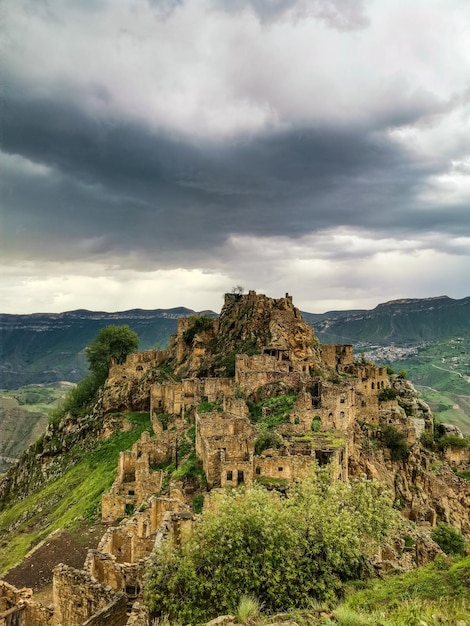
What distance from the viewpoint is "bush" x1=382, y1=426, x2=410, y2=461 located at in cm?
5775

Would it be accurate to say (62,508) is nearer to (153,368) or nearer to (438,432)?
(153,368)

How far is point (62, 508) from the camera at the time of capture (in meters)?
52.2

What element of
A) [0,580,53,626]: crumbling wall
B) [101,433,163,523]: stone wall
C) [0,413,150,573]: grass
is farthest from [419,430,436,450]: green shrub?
[0,580,53,626]: crumbling wall

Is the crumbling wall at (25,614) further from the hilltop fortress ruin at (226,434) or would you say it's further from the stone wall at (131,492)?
the stone wall at (131,492)

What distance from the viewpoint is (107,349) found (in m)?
95.4

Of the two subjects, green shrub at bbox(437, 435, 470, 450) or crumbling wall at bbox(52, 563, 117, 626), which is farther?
green shrub at bbox(437, 435, 470, 450)

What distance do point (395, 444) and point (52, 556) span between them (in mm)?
41260

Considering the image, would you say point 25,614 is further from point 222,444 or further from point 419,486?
point 419,486

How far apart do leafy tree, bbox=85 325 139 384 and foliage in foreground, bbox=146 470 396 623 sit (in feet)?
263

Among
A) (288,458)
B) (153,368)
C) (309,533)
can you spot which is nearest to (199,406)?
(288,458)

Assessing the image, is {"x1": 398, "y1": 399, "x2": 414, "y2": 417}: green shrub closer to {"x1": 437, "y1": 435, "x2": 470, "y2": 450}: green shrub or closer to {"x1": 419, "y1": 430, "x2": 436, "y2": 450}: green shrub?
{"x1": 419, "y1": 430, "x2": 436, "y2": 450}: green shrub

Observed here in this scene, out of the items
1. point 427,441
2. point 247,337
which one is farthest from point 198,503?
point 427,441

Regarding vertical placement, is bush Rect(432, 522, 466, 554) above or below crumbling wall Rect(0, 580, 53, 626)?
below

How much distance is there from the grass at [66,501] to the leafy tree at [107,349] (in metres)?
24.5
